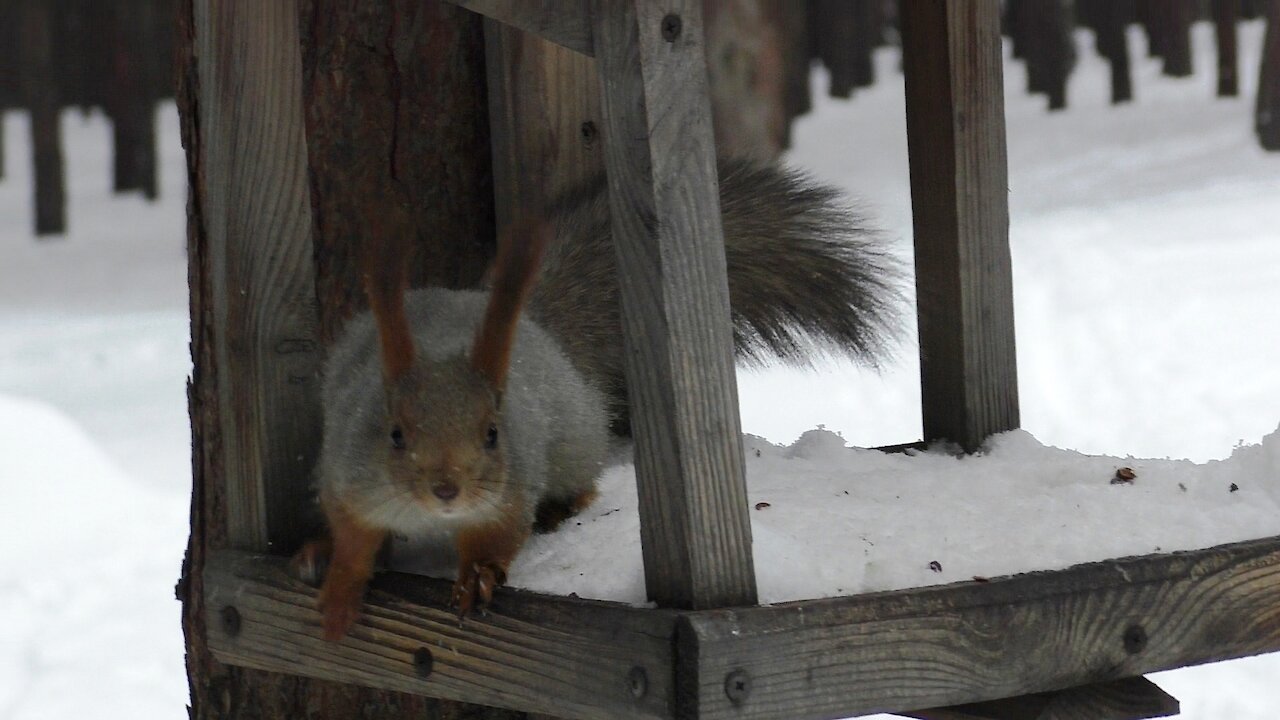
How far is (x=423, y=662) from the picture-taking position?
1866 millimetres

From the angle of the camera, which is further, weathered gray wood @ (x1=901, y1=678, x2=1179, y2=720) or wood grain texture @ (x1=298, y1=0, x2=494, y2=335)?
wood grain texture @ (x1=298, y1=0, x2=494, y2=335)

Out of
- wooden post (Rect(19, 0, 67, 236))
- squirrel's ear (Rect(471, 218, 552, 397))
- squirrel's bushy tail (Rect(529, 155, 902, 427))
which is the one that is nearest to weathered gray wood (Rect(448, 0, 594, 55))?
squirrel's ear (Rect(471, 218, 552, 397))

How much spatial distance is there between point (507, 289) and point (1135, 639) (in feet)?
2.55

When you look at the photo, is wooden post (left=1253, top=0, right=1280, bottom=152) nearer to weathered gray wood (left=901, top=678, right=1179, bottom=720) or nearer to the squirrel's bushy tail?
the squirrel's bushy tail

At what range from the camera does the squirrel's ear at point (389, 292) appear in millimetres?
1736

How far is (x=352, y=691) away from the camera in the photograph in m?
2.47

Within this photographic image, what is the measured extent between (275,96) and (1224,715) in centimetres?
312

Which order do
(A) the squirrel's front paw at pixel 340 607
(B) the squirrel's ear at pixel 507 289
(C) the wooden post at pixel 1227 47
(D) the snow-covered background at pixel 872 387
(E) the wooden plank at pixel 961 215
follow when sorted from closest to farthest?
(B) the squirrel's ear at pixel 507 289 → (A) the squirrel's front paw at pixel 340 607 → (E) the wooden plank at pixel 961 215 → (D) the snow-covered background at pixel 872 387 → (C) the wooden post at pixel 1227 47

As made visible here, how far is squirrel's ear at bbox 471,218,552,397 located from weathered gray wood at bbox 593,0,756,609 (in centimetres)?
12

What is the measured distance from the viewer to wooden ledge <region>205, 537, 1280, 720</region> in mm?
1579

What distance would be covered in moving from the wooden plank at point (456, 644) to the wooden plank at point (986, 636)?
0.08 meters

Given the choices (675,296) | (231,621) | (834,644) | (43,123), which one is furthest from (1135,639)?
(43,123)

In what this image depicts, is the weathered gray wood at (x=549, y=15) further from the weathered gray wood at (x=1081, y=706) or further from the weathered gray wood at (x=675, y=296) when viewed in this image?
the weathered gray wood at (x=1081, y=706)

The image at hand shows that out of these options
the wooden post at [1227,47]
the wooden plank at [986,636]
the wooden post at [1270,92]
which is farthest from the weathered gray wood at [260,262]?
the wooden post at [1227,47]
